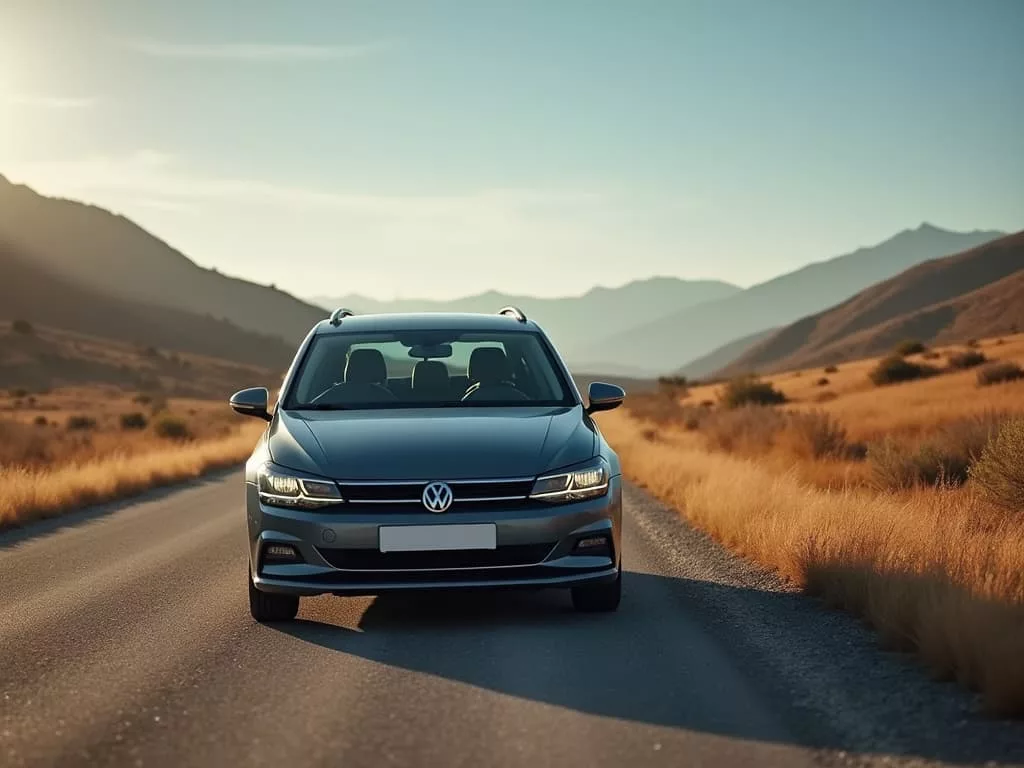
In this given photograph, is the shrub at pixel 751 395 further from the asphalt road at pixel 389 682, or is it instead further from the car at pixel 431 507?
the car at pixel 431 507

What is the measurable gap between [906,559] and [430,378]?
3.24 meters

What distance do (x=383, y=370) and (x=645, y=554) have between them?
2925 millimetres

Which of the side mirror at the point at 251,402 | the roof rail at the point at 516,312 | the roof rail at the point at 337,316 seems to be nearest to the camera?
the side mirror at the point at 251,402

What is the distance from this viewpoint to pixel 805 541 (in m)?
8.57

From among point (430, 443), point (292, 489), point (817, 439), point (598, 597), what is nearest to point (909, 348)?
point (817, 439)

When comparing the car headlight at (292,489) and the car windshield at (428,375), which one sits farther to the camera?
the car windshield at (428,375)

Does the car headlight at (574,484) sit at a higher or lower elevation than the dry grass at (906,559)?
higher

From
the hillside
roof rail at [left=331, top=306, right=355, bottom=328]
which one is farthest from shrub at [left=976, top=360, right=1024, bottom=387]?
the hillside

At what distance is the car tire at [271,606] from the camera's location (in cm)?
702

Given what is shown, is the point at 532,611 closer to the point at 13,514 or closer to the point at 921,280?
the point at 13,514

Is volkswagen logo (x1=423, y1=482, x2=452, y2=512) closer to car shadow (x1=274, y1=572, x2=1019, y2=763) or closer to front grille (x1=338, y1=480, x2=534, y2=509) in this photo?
front grille (x1=338, y1=480, x2=534, y2=509)

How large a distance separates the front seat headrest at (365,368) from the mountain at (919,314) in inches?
4115

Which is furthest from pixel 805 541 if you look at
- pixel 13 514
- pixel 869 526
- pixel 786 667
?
pixel 13 514

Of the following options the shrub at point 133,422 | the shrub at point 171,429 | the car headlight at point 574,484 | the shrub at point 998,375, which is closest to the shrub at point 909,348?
the shrub at point 998,375
